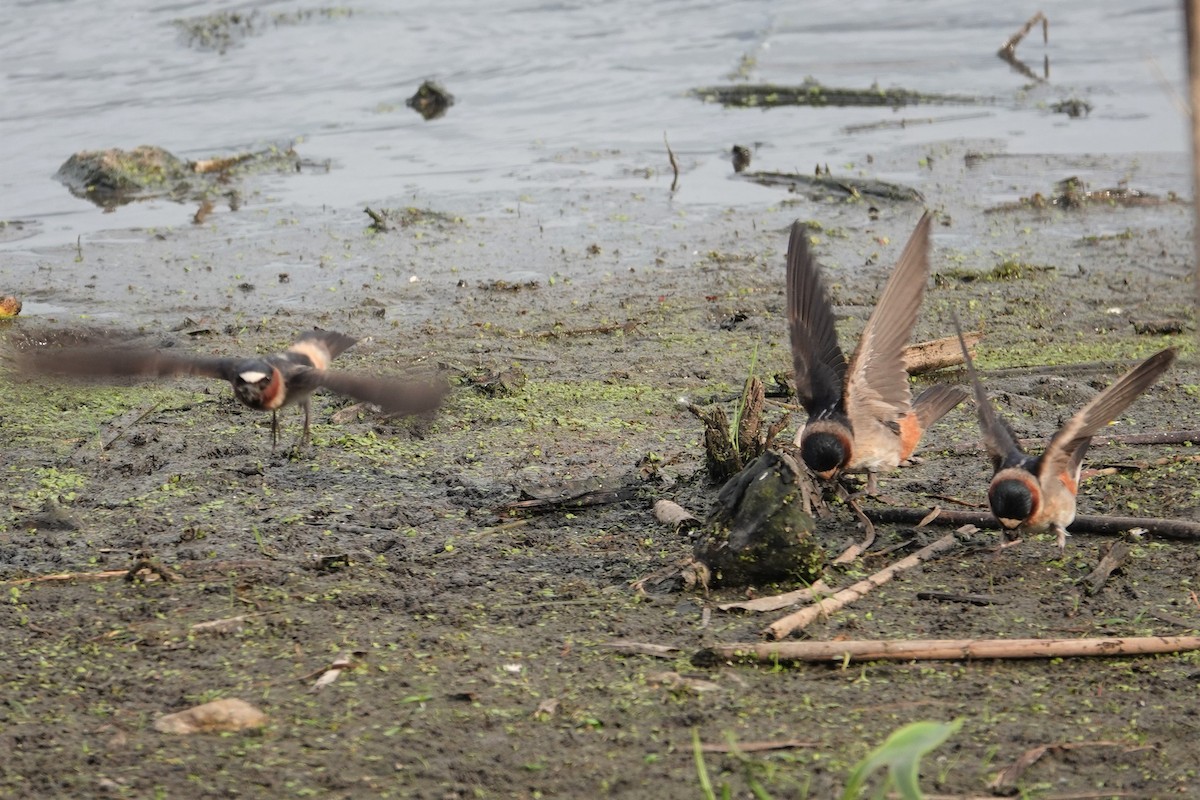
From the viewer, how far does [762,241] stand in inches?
413

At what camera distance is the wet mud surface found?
3.91 m

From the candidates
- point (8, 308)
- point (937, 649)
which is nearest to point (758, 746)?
point (937, 649)

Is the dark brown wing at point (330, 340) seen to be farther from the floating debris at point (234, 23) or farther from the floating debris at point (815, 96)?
the floating debris at point (234, 23)

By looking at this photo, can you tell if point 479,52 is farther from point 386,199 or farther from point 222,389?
point 222,389

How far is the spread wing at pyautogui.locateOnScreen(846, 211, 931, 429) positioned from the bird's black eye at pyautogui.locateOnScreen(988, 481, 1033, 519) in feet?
2.67

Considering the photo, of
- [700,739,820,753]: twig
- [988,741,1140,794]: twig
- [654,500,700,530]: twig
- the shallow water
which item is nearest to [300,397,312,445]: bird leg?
[654,500,700,530]: twig

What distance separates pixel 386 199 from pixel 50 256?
2.80 meters

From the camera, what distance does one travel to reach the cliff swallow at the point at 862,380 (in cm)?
589

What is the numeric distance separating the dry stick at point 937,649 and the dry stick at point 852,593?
0.14 m

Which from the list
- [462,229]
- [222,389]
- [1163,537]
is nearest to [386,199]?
[462,229]

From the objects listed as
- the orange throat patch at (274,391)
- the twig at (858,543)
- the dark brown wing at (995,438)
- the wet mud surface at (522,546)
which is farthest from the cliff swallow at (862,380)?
the orange throat patch at (274,391)

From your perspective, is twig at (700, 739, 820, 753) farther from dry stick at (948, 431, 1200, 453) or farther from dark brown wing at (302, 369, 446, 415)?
dry stick at (948, 431, 1200, 453)

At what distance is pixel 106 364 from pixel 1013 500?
3.54m

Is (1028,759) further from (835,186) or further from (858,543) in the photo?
(835,186)
